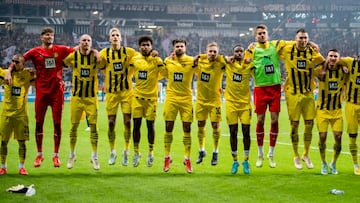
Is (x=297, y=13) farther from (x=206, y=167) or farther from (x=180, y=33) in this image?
(x=206, y=167)

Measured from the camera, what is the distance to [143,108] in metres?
11.7

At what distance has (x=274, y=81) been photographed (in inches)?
456

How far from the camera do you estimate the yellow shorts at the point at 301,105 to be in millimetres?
11594

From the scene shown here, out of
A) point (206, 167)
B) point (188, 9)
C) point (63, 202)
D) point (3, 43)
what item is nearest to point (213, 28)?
point (188, 9)

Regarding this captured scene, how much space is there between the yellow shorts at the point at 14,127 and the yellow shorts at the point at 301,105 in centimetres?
502

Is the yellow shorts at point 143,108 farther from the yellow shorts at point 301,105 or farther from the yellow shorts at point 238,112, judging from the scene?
the yellow shorts at point 301,105

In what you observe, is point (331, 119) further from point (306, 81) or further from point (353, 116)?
point (306, 81)

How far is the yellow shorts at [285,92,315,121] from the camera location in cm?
1159

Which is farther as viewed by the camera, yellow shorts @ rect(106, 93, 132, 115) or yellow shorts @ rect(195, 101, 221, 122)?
yellow shorts @ rect(195, 101, 221, 122)

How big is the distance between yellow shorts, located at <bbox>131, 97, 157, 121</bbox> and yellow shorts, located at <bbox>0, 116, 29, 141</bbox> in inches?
80.8

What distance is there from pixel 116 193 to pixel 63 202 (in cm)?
98

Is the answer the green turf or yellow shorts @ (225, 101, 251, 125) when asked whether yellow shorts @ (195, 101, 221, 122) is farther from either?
the green turf

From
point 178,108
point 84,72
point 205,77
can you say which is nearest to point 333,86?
point 205,77

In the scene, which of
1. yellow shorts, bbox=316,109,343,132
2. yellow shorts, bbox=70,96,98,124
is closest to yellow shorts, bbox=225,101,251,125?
yellow shorts, bbox=316,109,343,132
